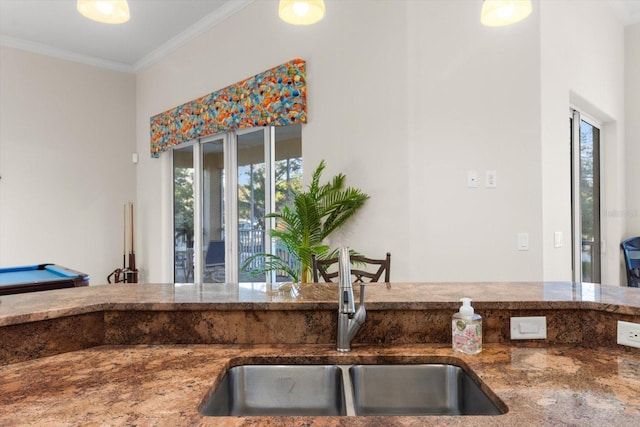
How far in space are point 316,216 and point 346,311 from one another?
6.23 ft

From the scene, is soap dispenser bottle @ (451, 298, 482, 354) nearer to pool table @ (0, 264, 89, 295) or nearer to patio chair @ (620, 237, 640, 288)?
pool table @ (0, 264, 89, 295)

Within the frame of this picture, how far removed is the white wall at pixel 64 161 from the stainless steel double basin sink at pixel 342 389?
15.0 feet

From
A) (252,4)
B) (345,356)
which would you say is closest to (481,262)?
(345,356)

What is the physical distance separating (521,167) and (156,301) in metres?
2.30

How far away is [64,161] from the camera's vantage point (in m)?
4.81

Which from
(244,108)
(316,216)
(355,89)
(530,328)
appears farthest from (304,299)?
(244,108)

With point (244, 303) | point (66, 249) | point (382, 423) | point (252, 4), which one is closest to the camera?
point (382, 423)

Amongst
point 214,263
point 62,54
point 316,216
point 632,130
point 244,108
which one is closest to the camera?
point 316,216

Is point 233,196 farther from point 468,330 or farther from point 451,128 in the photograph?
point 468,330

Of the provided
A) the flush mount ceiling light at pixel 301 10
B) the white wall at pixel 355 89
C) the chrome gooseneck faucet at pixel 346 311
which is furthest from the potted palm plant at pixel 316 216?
the chrome gooseneck faucet at pixel 346 311

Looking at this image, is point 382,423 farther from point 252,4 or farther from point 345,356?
point 252,4

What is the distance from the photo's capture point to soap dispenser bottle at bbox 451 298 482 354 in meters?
1.12

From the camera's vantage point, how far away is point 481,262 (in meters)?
2.65

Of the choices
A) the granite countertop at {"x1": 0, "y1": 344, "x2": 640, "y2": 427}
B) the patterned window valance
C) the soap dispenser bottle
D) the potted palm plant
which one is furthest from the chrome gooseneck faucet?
the patterned window valance
